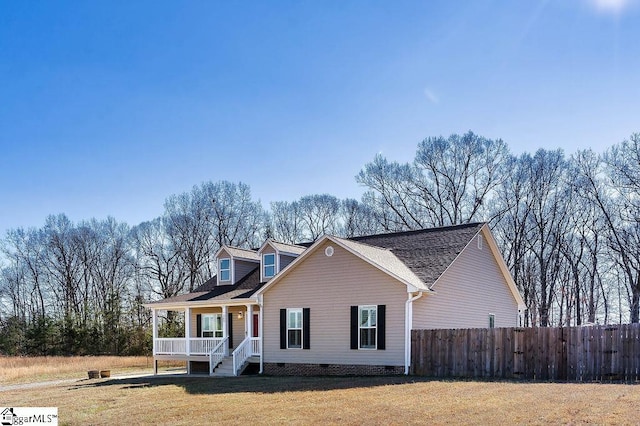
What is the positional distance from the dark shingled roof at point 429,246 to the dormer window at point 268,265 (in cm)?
424

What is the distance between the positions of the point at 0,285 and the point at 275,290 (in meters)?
40.2

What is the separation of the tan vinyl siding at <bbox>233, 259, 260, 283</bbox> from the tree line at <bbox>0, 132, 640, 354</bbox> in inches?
528

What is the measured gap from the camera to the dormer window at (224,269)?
88.9ft

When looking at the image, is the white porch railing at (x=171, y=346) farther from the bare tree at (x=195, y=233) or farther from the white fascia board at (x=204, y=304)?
the bare tree at (x=195, y=233)

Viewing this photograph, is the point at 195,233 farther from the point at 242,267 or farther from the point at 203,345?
the point at 203,345

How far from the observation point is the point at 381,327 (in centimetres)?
1950

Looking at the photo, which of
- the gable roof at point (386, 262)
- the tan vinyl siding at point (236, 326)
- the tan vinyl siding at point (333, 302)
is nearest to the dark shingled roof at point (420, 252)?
the gable roof at point (386, 262)

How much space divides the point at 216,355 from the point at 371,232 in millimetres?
21495

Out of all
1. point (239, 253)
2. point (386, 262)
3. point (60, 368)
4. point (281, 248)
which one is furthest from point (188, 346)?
point (386, 262)

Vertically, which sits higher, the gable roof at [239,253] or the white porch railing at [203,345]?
the gable roof at [239,253]

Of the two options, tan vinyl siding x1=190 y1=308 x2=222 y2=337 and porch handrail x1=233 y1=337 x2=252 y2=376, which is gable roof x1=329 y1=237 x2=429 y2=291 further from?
tan vinyl siding x1=190 y1=308 x2=222 y2=337

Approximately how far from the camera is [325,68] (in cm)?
1920

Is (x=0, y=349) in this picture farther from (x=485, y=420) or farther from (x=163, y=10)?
(x=485, y=420)

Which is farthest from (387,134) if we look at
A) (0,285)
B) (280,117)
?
(0,285)
